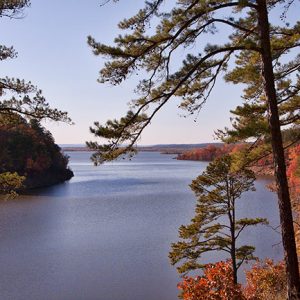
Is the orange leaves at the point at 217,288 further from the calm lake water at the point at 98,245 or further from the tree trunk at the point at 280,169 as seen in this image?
the calm lake water at the point at 98,245

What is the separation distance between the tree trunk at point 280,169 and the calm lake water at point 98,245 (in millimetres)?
13683

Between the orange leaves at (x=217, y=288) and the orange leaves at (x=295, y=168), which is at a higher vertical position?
the orange leaves at (x=295, y=168)

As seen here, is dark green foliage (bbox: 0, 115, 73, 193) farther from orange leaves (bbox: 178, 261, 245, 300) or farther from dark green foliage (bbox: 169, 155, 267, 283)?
orange leaves (bbox: 178, 261, 245, 300)

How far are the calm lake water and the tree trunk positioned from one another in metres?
13.7

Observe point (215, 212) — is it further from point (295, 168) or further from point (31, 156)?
point (31, 156)

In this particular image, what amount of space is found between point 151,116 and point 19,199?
2072 inches

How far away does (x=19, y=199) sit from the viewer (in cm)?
5641

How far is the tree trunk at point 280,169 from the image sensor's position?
737 cm

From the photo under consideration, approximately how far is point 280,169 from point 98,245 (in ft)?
78.7

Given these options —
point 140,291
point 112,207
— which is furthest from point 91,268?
point 112,207

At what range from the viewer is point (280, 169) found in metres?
7.50

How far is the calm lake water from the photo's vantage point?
839 inches

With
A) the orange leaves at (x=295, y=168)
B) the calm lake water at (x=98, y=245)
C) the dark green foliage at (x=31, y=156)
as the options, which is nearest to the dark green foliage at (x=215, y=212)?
the orange leaves at (x=295, y=168)

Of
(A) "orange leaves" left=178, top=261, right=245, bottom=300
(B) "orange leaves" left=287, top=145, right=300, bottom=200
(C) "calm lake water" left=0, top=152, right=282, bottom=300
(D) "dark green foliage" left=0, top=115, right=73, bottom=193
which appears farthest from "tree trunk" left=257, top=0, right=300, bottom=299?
(D) "dark green foliage" left=0, top=115, right=73, bottom=193
